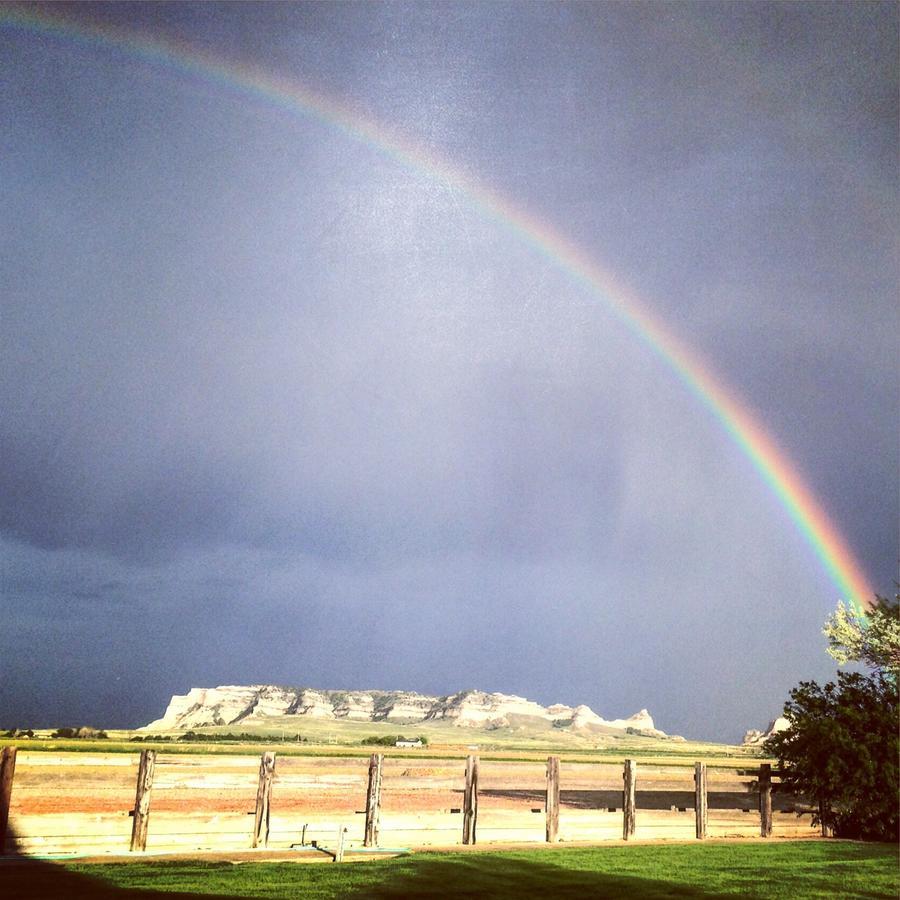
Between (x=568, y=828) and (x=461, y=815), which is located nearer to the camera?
(x=461, y=815)

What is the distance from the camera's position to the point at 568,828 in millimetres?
18000

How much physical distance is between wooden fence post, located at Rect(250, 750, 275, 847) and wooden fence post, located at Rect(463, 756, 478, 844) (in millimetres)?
3748

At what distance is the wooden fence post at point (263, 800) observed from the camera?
1466 cm

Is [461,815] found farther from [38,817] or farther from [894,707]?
[894,707]

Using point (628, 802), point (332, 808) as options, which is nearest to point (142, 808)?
point (628, 802)

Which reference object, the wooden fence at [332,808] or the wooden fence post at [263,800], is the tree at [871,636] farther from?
the wooden fence post at [263,800]

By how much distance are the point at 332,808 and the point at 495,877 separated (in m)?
Result: 11.8

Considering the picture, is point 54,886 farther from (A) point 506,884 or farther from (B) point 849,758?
(B) point 849,758

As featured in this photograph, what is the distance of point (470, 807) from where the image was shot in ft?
53.5

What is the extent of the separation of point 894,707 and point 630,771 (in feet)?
22.6

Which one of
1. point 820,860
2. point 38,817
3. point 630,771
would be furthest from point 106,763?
point 820,860

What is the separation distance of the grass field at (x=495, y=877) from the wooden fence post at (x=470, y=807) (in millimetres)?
1131

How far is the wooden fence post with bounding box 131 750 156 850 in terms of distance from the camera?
1370cm

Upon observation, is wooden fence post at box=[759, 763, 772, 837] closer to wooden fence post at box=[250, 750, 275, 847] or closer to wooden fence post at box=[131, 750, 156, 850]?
wooden fence post at box=[250, 750, 275, 847]
